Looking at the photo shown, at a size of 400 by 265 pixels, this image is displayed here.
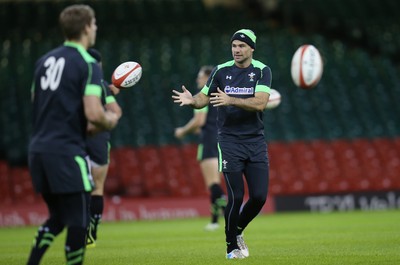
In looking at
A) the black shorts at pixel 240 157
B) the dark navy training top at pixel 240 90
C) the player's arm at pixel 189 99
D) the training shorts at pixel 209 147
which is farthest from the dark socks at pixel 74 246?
the training shorts at pixel 209 147

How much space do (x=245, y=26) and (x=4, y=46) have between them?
7579 millimetres

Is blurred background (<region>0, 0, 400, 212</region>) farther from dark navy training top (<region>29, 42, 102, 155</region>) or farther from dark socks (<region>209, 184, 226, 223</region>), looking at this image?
dark navy training top (<region>29, 42, 102, 155</region>)

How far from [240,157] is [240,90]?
726 mm

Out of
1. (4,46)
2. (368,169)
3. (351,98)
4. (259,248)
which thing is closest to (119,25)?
(4,46)

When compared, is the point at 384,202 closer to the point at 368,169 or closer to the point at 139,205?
the point at 368,169

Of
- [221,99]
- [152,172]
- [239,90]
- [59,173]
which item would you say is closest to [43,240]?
[59,173]

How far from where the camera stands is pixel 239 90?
8.73m

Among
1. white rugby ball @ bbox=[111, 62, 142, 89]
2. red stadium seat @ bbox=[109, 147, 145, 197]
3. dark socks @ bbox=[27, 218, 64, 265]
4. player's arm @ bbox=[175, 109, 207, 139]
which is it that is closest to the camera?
dark socks @ bbox=[27, 218, 64, 265]

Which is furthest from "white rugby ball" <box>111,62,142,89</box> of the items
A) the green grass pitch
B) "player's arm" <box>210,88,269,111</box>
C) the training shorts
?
the training shorts

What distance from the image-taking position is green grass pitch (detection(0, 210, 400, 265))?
8328mm

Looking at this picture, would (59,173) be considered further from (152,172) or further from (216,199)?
(152,172)

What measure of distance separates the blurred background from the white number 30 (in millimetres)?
13357

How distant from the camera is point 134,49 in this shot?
24656 millimetres

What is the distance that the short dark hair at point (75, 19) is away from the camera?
5.97 m
